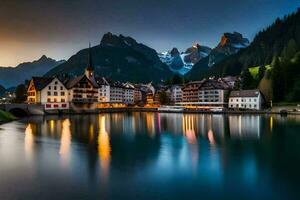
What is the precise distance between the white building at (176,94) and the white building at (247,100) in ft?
140

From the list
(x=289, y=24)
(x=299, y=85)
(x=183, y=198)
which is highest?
(x=289, y=24)

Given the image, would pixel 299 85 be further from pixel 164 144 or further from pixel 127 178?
pixel 127 178

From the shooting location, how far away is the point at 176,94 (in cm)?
15750

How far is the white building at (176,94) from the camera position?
156 metres

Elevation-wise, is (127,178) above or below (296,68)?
below

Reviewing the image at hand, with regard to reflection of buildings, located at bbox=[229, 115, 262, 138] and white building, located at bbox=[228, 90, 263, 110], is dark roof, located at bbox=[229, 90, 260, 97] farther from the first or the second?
reflection of buildings, located at bbox=[229, 115, 262, 138]

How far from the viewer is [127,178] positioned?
63.3 ft

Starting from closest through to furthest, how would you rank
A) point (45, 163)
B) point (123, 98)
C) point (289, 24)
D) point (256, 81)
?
point (45, 163) < point (256, 81) < point (123, 98) < point (289, 24)

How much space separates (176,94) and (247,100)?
53.1 meters

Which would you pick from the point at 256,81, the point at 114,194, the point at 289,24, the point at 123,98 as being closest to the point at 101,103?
the point at 123,98

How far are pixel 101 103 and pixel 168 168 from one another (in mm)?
116378

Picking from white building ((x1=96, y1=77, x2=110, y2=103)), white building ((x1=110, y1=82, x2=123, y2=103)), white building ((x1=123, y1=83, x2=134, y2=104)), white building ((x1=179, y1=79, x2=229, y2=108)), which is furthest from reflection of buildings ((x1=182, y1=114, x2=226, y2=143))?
white building ((x1=123, y1=83, x2=134, y2=104))

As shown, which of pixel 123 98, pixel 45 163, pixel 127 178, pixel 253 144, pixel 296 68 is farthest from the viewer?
pixel 123 98

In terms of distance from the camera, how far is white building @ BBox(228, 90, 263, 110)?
105875mm
